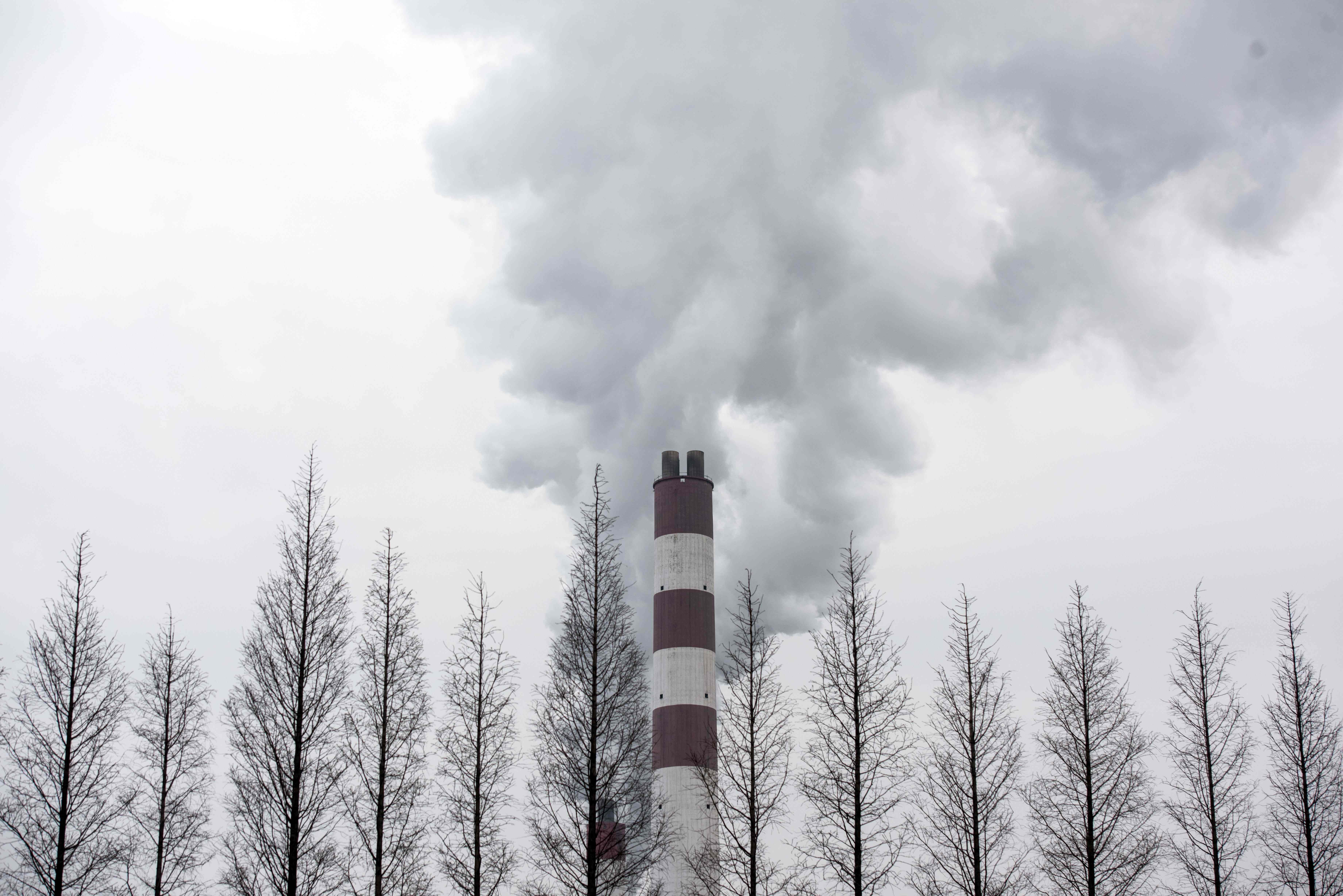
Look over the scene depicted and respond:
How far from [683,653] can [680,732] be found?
10.4ft

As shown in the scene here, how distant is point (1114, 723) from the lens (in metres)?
27.0

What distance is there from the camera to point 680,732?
46.3 metres

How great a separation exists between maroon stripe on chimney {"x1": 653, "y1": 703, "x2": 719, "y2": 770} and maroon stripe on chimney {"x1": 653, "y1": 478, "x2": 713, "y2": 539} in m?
7.49

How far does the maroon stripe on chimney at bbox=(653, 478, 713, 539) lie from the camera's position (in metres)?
49.1

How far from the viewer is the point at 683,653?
47000mm

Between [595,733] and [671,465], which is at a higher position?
[671,465]

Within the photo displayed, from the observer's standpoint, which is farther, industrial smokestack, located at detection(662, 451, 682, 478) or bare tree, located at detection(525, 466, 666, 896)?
industrial smokestack, located at detection(662, 451, 682, 478)

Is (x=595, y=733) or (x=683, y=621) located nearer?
(x=595, y=733)

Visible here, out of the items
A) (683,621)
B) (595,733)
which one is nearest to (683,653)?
(683,621)

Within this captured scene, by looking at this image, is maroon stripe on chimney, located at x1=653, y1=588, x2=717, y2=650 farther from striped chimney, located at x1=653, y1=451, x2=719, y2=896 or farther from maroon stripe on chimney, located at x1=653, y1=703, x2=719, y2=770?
maroon stripe on chimney, located at x1=653, y1=703, x2=719, y2=770

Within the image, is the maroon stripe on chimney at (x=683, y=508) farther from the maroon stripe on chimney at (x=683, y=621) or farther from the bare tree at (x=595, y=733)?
the bare tree at (x=595, y=733)

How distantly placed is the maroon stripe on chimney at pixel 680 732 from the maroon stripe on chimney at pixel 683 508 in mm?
7489

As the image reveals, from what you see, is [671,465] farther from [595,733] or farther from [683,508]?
[595,733]

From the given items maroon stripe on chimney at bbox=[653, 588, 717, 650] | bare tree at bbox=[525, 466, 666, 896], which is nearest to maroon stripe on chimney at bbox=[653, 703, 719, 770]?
maroon stripe on chimney at bbox=[653, 588, 717, 650]
